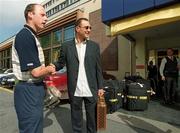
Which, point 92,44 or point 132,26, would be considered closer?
point 92,44

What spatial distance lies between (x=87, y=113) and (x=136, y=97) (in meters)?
4.77

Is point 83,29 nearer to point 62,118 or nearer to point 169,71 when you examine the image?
point 62,118

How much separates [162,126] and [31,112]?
179 inches

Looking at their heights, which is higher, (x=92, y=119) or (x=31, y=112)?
(x=31, y=112)

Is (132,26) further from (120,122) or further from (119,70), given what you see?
(119,70)

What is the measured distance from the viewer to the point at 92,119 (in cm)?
472

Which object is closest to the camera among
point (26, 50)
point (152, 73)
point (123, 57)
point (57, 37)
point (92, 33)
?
point (26, 50)

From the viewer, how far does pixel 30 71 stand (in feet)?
10.2

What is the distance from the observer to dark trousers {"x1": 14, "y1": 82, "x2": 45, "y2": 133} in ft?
10.4

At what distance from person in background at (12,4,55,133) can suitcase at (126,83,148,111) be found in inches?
244

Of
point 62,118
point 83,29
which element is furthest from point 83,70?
point 62,118

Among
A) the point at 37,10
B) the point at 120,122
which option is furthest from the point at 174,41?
the point at 37,10

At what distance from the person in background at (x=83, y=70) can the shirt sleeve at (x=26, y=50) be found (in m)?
1.53

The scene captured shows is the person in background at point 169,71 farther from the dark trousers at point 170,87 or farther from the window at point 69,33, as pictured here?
the window at point 69,33
